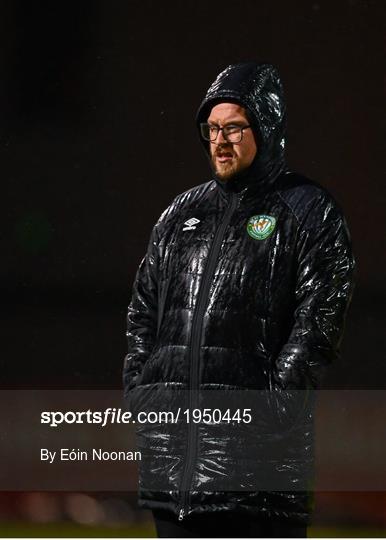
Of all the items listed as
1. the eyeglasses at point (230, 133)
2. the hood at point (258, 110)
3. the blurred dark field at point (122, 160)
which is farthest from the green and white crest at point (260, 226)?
the blurred dark field at point (122, 160)

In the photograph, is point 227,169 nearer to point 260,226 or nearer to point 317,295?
point 260,226

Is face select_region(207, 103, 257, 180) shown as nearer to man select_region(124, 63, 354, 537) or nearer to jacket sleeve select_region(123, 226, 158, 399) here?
man select_region(124, 63, 354, 537)

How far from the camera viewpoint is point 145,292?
357 centimetres

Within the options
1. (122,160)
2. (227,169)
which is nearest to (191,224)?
(227,169)

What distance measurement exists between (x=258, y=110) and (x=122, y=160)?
2.83 meters

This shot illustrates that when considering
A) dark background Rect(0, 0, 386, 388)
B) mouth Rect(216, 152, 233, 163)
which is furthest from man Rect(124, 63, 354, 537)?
dark background Rect(0, 0, 386, 388)

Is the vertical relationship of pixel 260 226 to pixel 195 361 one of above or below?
above

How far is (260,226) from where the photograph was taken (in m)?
3.36

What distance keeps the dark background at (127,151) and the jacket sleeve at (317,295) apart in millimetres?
2546

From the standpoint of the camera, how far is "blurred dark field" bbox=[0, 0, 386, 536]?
6086mm

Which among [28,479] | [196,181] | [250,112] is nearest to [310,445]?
[250,112]

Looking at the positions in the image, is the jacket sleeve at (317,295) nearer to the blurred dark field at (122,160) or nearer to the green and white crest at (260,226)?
the green and white crest at (260,226)

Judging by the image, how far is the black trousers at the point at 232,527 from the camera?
325cm

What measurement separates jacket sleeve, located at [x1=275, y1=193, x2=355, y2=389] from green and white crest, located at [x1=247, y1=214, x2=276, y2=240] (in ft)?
0.26
